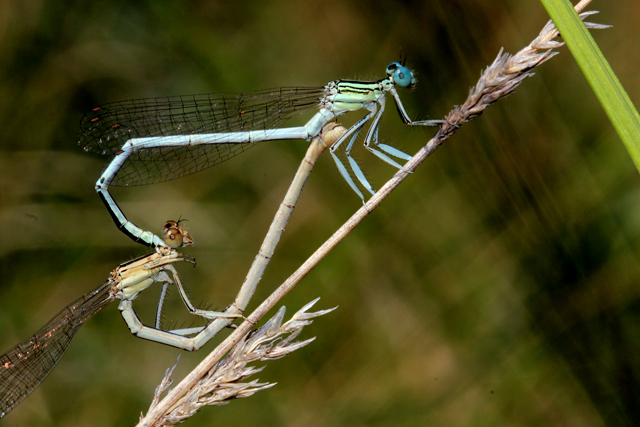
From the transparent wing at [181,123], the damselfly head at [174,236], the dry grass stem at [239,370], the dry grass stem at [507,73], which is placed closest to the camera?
the dry grass stem at [507,73]

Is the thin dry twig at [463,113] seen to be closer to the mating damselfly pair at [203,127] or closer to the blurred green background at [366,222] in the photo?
the mating damselfly pair at [203,127]

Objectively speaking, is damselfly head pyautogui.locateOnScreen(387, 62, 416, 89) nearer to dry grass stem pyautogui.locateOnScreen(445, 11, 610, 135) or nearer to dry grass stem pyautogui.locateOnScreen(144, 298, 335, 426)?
dry grass stem pyautogui.locateOnScreen(445, 11, 610, 135)

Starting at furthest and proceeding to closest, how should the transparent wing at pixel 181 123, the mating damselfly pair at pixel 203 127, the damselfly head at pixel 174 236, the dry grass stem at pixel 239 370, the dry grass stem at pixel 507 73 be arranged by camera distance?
the transparent wing at pixel 181 123
the mating damselfly pair at pixel 203 127
the damselfly head at pixel 174 236
the dry grass stem at pixel 239 370
the dry grass stem at pixel 507 73

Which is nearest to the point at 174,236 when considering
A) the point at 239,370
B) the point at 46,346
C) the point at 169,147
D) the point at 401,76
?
the point at 169,147

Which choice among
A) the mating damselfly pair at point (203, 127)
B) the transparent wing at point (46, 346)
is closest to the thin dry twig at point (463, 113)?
the mating damselfly pair at point (203, 127)

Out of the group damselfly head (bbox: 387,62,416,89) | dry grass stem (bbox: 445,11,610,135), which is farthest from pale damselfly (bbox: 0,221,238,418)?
dry grass stem (bbox: 445,11,610,135)
